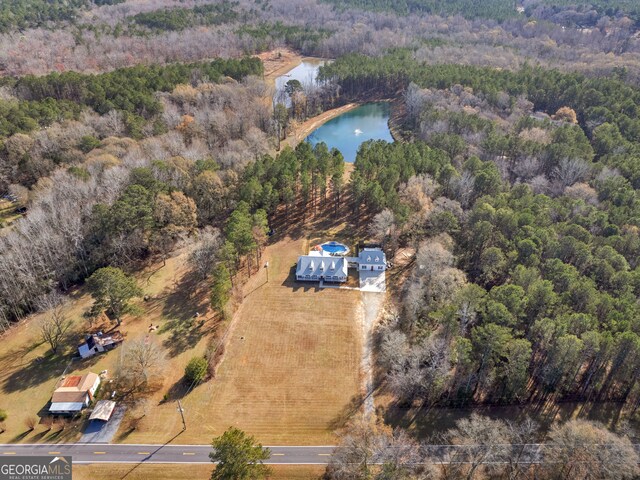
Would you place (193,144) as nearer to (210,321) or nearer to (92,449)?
(210,321)

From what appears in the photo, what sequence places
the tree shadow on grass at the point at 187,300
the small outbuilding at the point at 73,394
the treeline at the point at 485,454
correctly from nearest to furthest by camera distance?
the treeline at the point at 485,454
the small outbuilding at the point at 73,394
the tree shadow on grass at the point at 187,300

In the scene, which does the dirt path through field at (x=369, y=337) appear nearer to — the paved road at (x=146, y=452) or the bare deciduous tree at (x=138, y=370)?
the paved road at (x=146, y=452)

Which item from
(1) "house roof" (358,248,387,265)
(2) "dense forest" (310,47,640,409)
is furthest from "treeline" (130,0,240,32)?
(1) "house roof" (358,248,387,265)

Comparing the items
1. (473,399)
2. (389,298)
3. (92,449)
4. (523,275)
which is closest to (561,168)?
(523,275)

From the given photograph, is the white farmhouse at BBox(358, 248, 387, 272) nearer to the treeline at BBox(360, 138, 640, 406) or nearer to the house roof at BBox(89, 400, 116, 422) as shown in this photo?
the treeline at BBox(360, 138, 640, 406)

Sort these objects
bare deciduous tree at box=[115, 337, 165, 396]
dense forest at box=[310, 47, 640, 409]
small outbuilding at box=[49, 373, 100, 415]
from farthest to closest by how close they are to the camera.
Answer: bare deciduous tree at box=[115, 337, 165, 396] < dense forest at box=[310, 47, 640, 409] < small outbuilding at box=[49, 373, 100, 415]

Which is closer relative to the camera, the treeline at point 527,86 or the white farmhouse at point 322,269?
the white farmhouse at point 322,269

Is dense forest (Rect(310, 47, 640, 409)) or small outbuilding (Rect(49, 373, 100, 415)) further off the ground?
dense forest (Rect(310, 47, 640, 409))

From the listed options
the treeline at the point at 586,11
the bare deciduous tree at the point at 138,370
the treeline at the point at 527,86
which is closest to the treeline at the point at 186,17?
the treeline at the point at 527,86
